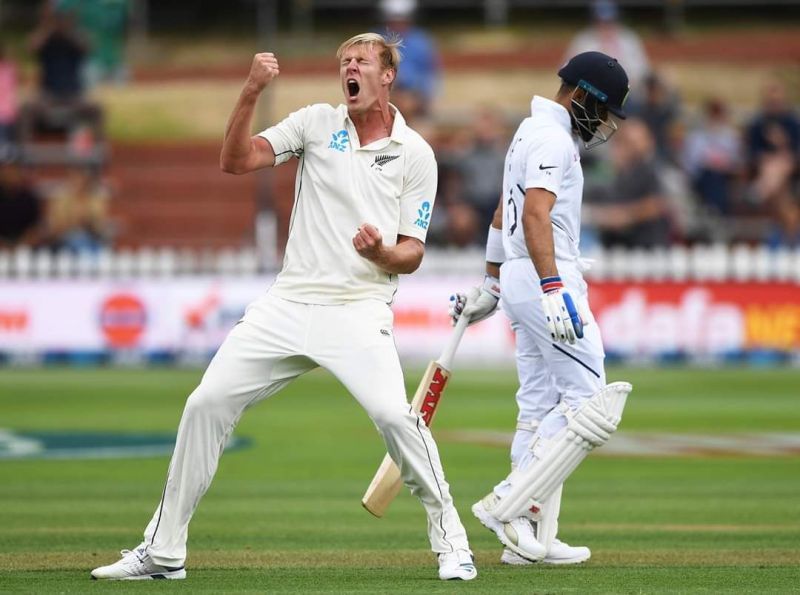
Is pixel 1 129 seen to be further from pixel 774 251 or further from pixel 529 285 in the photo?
pixel 529 285

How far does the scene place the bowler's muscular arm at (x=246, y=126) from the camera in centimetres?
721

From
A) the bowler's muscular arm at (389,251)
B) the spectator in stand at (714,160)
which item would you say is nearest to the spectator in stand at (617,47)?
the spectator in stand at (714,160)

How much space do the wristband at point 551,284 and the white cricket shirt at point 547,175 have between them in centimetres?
32

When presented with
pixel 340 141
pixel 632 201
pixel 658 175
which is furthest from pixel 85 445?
pixel 658 175

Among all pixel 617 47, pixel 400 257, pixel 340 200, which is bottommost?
pixel 400 257

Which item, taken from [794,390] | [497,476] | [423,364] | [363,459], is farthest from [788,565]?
A: [423,364]

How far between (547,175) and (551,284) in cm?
53

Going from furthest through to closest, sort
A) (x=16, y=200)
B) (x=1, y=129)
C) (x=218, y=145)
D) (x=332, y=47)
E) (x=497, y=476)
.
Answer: (x=332, y=47)
(x=218, y=145)
(x=1, y=129)
(x=16, y=200)
(x=497, y=476)

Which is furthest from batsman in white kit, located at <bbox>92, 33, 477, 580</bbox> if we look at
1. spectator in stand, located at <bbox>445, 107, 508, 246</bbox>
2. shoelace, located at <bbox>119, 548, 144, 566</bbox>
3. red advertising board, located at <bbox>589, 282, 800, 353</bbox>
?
spectator in stand, located at <bbox>445, 107, 508, 246</bbox>

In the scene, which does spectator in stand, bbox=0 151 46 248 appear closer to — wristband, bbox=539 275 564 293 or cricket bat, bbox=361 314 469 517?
cricket bat, bbox=361 314 469 517

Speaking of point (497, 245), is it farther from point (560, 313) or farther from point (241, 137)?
point (241, 137)

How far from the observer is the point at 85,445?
13.9m

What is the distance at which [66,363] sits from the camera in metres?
22.5

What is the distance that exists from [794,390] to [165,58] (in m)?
20.8
